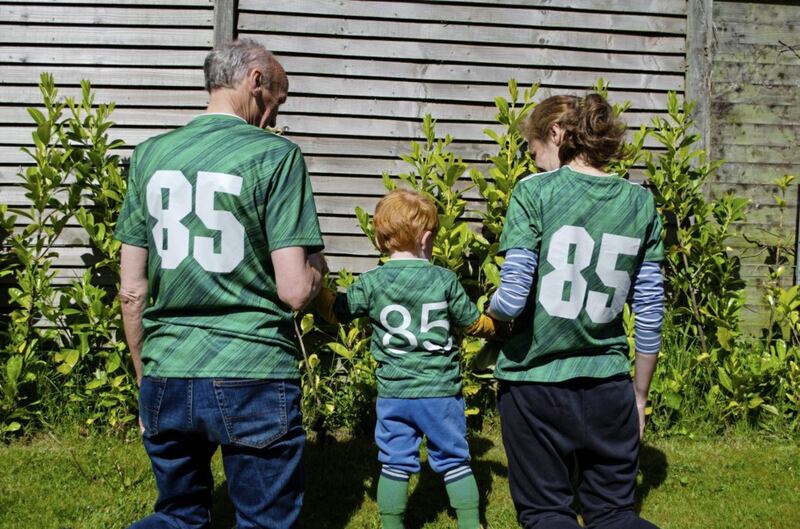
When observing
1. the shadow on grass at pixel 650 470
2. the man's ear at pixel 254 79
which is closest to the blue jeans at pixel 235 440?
the man's ear at pixel 254 79

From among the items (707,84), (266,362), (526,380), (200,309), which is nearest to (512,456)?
(526,380)

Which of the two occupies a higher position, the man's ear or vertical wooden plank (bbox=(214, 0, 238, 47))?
vertical wooden plank (bbox=(214, 0, 238, 47))

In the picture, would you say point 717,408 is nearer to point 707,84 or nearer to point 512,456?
point 707,84

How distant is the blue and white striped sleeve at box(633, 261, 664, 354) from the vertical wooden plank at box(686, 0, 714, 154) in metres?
2.67

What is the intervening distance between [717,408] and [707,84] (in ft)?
6.67

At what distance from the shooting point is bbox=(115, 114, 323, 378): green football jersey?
6.72 feet

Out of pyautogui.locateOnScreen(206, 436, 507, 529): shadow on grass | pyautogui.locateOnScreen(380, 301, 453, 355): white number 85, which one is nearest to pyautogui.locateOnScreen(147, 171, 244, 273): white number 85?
pyautogui.locateOnScreen(380, 301, 453, 355): white number 85

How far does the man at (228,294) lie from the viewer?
205cm

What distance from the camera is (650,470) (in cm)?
384

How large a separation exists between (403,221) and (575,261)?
31.4 inches

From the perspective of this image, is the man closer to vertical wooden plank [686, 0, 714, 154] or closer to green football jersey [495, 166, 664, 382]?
green football jersey [495, 166, 664, 382]

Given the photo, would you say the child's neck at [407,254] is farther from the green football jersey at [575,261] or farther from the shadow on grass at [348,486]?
the shadow on grass at [348,486]

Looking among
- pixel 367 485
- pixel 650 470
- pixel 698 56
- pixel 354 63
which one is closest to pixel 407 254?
pixel 367 485

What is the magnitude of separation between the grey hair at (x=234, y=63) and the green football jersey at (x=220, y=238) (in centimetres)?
15
